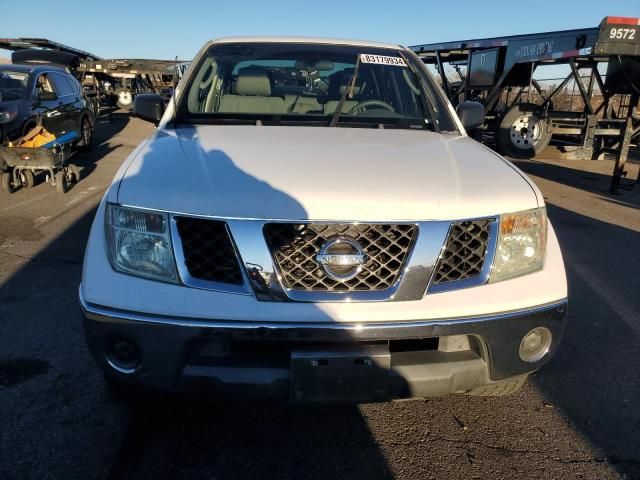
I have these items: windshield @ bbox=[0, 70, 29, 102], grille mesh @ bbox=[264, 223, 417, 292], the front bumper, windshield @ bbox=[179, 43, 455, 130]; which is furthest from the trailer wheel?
grille mesh @ bbox=[264, 223, 417, 292]

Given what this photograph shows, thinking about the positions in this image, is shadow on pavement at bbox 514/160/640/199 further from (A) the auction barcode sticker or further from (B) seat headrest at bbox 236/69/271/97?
(B) seat headrest at bbox 236/69/271/97

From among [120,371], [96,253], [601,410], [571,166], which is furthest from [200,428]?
[571,166]

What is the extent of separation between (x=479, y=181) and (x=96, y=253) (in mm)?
1589

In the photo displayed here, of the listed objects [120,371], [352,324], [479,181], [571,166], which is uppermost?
[479,181]

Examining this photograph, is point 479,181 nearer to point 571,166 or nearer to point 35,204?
point 35,204

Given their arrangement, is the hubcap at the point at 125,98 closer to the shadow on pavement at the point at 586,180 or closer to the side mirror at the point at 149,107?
the shadow on pavement at the point at 586,180

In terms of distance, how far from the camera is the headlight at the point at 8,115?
799 centimetres

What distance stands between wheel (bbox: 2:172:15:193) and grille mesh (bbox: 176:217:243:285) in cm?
700

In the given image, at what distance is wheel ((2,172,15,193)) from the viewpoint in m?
7.65

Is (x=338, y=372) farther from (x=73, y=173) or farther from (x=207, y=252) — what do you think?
(x=73, y=173)

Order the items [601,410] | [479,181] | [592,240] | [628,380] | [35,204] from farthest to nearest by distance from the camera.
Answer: [35,204], [592,240], [628,380], [601,410], [479,181]

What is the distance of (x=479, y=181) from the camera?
226 cm

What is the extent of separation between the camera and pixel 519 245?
7.04ft

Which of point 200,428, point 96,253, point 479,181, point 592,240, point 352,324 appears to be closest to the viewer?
point 352,324
